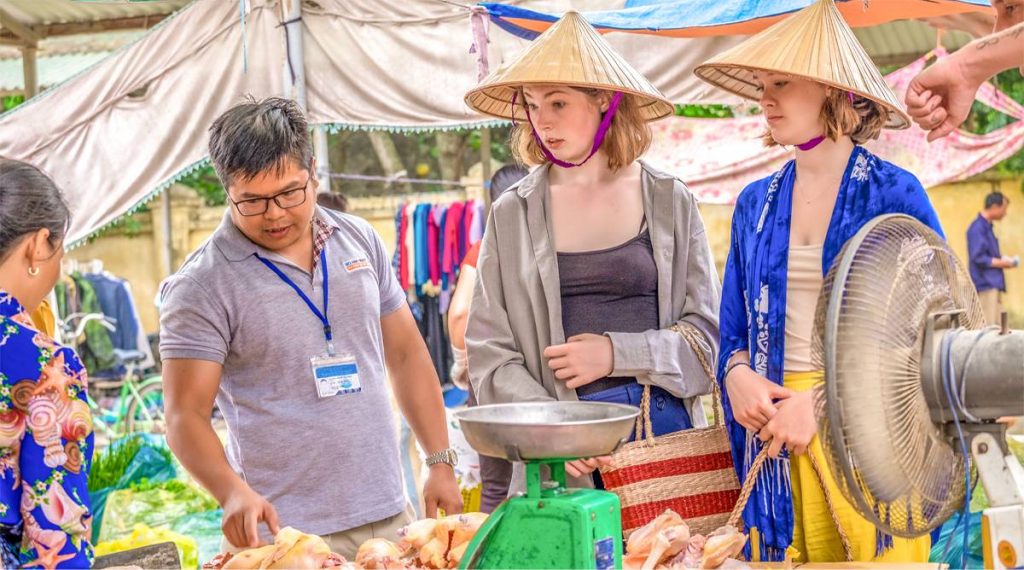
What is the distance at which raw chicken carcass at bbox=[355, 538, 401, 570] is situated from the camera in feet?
7.00

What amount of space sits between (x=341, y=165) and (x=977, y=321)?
14457 mm

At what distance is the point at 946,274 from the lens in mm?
1725

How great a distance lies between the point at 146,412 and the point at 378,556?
22.7ft

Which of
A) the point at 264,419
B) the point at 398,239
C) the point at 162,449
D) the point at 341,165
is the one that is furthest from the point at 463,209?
the point at 341,165

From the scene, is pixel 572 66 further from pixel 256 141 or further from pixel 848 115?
pixel 256 141

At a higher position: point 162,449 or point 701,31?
point 701,31

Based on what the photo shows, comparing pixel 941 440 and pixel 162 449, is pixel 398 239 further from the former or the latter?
pixel 941 440

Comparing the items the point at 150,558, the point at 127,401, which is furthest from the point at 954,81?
the point at 127,401

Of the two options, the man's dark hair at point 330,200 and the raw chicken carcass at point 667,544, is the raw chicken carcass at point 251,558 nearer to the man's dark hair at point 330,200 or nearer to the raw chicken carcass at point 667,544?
the raw chicken carcass at point 667,544

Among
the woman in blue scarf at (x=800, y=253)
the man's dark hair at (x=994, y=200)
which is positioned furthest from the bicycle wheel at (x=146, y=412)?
the man's dark hair at (x=994, y=200)

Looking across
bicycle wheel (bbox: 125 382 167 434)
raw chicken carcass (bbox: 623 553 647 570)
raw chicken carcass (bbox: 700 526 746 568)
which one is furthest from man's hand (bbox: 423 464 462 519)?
bicycle wheel (bbox: 125 382 167 434)

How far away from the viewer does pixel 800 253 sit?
240 centimetres

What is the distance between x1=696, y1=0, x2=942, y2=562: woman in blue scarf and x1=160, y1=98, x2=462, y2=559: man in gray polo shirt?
876 millimetres

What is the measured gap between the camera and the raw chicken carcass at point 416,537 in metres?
2.19
